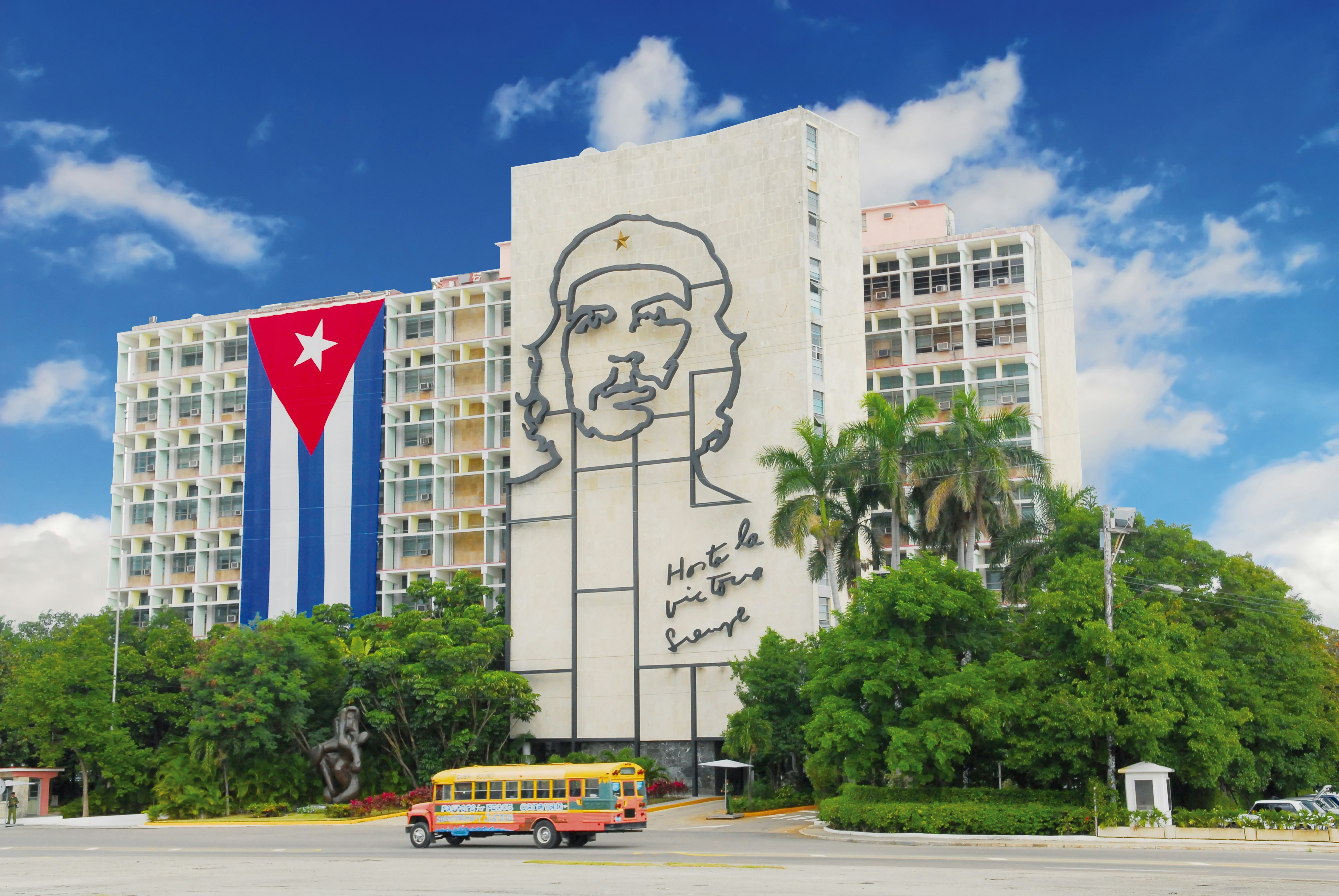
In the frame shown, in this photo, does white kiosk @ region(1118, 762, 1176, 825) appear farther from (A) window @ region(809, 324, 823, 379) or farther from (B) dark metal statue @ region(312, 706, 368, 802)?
(B) dark metal statue @ region(312, 706, 368, 802)

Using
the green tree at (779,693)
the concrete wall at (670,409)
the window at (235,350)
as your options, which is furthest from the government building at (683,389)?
the window at (235,350)

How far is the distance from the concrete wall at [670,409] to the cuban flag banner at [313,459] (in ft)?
90.8

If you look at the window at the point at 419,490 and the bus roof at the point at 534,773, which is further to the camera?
the window at the point at 419,490

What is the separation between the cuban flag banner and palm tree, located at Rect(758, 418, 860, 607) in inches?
1888

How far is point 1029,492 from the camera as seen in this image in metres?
56.5

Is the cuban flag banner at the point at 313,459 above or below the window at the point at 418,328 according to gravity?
below

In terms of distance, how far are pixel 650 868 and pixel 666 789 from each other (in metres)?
34.7

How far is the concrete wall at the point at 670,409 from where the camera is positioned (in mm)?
68500

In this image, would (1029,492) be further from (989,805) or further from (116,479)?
(116,479)

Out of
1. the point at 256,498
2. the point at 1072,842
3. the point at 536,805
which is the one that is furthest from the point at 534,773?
the point at 256,498

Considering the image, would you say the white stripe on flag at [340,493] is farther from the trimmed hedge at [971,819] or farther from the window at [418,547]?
the trimmed hedge at [971,819]

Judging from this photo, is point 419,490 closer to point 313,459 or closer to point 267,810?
point 313,459

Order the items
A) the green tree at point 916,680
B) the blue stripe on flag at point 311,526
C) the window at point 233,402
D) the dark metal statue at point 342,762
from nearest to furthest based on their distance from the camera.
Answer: the green tree at point 916,680 → the dark metal statue at point 342,762 → the blue stripe on flag at point 311,526 → the window at point 233,402

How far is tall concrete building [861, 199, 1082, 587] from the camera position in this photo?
9219 cm
